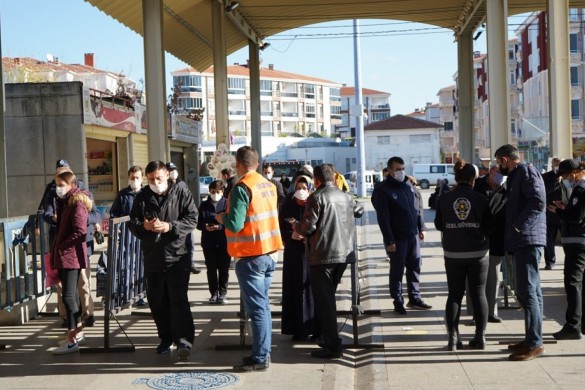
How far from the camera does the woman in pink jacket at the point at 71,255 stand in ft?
28.7

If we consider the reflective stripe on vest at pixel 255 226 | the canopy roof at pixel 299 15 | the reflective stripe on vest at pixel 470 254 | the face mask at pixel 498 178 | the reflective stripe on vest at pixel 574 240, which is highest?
the canopy roof at pixel 299 15

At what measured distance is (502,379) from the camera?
7.27 metres

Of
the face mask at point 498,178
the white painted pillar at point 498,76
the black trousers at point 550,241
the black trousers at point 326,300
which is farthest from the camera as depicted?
the white painted pillar at point 498,76

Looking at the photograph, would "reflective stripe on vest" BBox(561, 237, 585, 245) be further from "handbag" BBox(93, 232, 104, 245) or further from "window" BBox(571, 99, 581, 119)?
"window" BBox(571, 99, 581, 119)

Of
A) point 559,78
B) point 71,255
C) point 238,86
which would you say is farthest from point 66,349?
point 238,86

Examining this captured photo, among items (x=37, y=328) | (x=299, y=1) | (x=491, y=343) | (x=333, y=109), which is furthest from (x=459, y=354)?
(x=333, y=109)

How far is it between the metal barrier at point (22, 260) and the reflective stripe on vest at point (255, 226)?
3.28m

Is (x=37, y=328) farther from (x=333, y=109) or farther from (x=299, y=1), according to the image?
(x=333, y=109)

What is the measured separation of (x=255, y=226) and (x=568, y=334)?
345 cm

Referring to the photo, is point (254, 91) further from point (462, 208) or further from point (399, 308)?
point (462, 208)

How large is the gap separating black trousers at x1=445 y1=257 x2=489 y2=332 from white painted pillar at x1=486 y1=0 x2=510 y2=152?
38.6ft

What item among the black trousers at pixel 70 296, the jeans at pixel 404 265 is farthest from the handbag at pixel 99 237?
the jeans at pixel 404 265

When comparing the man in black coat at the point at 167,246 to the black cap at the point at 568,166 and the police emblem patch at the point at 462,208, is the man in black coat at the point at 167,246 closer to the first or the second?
the police emblem patch at the point at 462,208

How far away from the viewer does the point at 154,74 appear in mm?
17531
